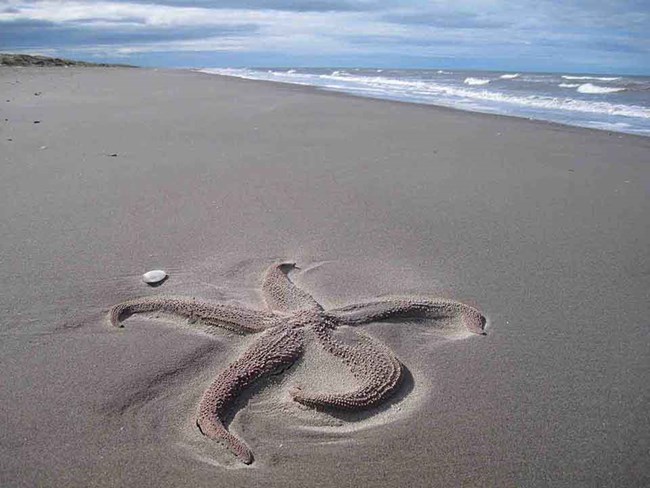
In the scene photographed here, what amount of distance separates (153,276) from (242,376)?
1.49 m

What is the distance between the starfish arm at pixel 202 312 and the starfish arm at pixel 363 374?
42 cm

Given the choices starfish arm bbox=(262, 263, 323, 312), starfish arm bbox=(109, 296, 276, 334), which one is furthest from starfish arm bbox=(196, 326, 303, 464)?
starfish arm bbox=(262, 263, 323, 312)

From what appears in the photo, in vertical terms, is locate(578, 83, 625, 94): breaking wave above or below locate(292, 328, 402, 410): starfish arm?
above

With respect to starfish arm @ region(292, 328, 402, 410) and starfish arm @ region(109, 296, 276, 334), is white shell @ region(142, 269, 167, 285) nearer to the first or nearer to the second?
starfish arm @ region(109, 296, 276, 334)

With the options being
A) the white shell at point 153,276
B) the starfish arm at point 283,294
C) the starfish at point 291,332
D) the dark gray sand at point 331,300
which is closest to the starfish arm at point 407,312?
the starfish at point 291,332

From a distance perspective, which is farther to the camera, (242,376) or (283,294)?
(283,294)

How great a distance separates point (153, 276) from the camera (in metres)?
4.04

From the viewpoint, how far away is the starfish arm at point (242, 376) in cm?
255

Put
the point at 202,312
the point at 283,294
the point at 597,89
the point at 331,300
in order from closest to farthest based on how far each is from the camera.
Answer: the point at 202,312 → the point at 283,294 → the point at 331,300 → the point at 597,89

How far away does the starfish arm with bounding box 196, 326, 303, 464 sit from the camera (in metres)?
2.55

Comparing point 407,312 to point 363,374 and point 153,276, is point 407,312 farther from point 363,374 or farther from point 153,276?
point 153,276

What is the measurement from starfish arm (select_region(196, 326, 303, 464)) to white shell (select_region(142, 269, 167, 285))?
3.99 ft

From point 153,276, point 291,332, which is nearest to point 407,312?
point 291,332

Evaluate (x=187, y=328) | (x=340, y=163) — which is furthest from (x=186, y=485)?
(x=340, y=163)
